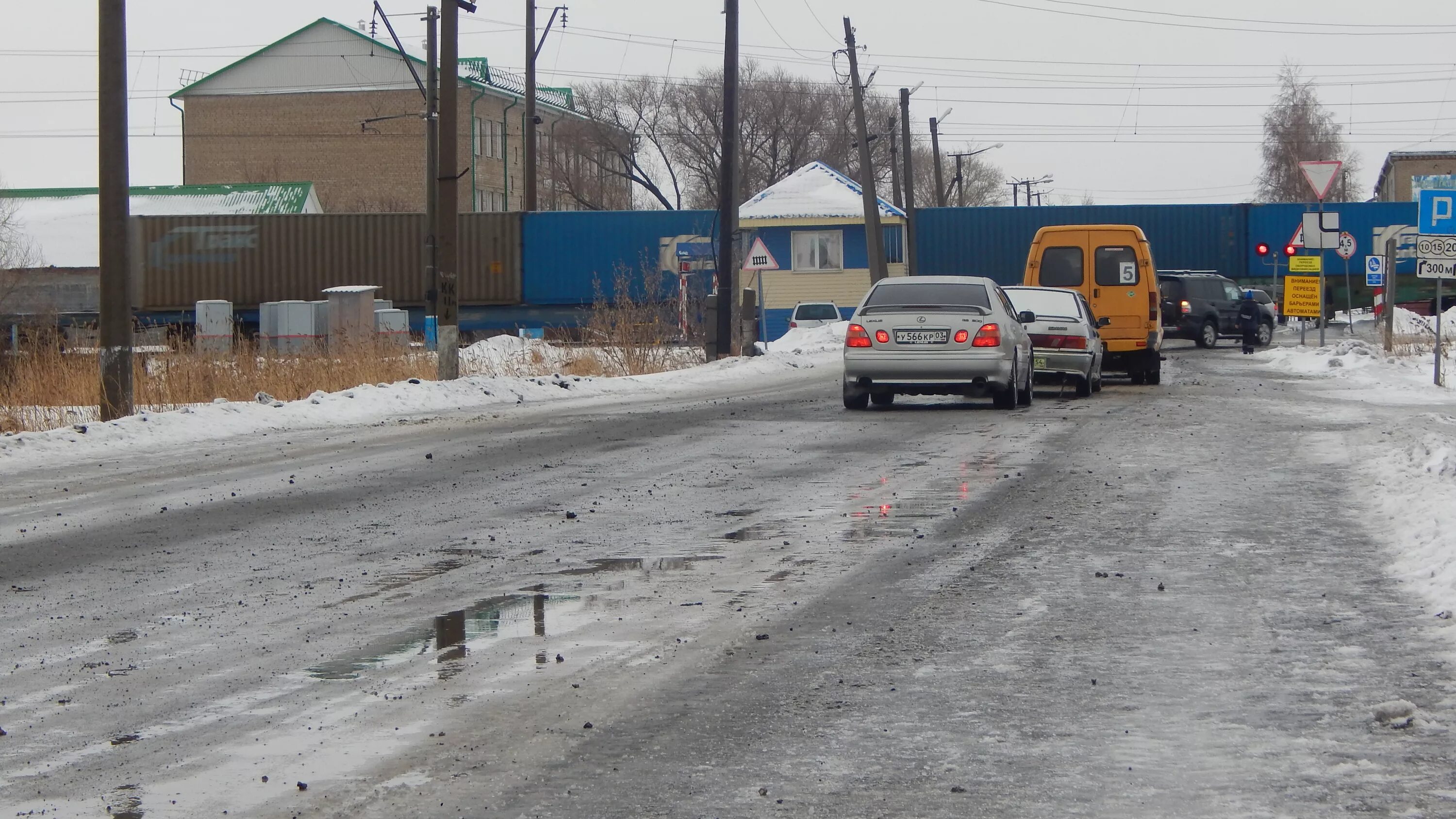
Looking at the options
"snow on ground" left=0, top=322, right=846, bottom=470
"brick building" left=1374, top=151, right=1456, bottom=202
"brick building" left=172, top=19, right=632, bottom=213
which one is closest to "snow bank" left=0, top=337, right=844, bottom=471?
"snow on ground" left=0, top=322, right=846, bottom=470

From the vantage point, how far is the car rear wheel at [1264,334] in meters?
39.7

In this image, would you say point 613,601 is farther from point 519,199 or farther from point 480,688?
point 519,199

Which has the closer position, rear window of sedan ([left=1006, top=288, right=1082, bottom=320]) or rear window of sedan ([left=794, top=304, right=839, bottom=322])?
rear window of sedan ([left=1006, top=288, right=1082, bottom=320])

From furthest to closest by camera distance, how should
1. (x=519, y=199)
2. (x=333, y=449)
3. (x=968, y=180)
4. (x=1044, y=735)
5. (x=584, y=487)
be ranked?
(x=968, y=180) < (x=519, y=199) < (x=333, y=449) < (x=584, y=487) < (x=1044, y=735)

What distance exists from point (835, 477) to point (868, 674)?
6.22 m

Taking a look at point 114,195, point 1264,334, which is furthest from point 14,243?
point 114,195

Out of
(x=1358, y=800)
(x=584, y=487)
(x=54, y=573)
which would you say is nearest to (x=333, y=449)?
(x=584, y=487)

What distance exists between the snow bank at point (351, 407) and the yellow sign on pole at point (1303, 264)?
1175 centimetres

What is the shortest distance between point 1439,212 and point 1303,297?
13.1 meters

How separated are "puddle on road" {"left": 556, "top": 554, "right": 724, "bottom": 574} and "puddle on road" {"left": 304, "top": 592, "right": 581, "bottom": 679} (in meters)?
0.70

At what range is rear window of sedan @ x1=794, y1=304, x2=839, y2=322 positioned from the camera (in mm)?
50750

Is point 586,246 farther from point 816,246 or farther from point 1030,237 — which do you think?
point 1030,237

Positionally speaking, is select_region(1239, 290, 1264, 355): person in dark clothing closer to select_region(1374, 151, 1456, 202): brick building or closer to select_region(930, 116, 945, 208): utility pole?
select_region(930, 116, 945, 208): utility pole

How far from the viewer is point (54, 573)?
26.4ft
